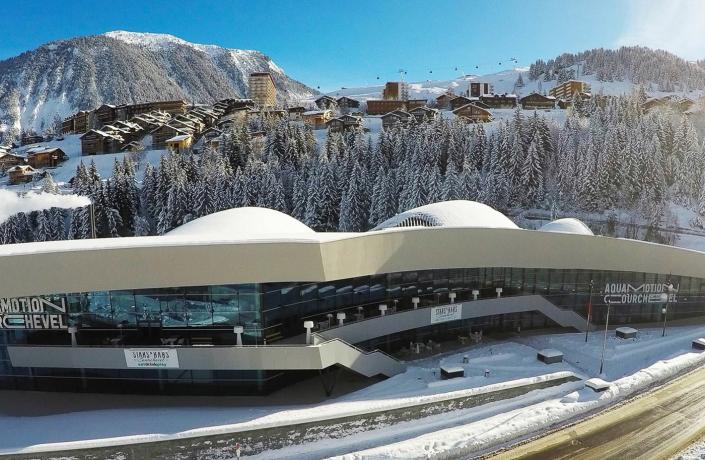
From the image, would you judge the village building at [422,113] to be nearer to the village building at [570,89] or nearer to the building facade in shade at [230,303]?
the village building at [570,89]

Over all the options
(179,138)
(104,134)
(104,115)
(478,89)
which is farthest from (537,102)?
(104,115)

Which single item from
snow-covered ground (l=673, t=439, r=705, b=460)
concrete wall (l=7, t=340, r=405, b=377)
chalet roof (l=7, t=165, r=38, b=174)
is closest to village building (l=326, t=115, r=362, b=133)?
chalet roof (l=7, t=165, r=38, b=174)

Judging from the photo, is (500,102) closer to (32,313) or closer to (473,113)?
(473,113)

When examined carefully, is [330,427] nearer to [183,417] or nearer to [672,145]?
[183,417]

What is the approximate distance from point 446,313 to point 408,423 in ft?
24.2

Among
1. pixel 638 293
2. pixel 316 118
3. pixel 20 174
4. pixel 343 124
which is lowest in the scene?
pixel 638 293

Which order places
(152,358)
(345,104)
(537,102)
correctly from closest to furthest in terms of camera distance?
(152,358) → (537,102) → (345,104)

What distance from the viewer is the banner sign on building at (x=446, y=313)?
22.4m

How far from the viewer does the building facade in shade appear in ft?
52.7

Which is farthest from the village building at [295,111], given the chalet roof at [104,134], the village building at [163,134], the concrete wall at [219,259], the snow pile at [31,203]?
the concrete wall at [219,259]

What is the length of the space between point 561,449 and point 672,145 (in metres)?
65.4

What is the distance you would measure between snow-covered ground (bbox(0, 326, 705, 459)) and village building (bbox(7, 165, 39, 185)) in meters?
85.8

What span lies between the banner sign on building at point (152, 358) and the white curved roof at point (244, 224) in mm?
7293

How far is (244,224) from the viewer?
24422 millimetres
